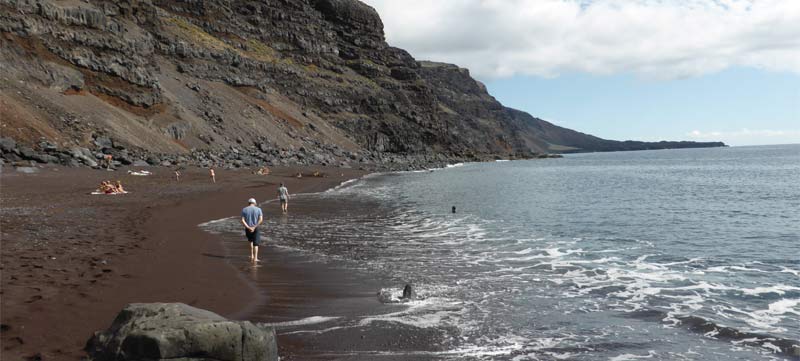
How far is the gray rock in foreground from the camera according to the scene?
6309 millimetres

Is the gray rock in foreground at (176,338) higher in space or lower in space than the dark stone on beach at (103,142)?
lower

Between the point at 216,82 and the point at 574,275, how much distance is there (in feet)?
280

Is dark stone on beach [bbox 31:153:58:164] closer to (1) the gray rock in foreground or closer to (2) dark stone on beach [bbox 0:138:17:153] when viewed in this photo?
(2) dark stone on beach [bbox 0:138:17:153]

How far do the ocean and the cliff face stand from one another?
96.0 feet

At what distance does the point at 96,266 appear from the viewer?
1212 centimetres

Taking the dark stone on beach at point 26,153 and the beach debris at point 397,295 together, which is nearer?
the beach debris at point 397,295

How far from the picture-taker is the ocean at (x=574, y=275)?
921 centimetres

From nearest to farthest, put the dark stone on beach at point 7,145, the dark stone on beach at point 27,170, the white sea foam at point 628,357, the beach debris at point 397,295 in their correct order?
the white sea foam at point 628,357
the beach debris at point 397,295
the dark stone on beach at point 27,170
the dark stone on beach at point 7,145

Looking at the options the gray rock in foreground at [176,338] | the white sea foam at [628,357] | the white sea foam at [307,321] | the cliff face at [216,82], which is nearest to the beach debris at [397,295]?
the white sea foam at [307,321]

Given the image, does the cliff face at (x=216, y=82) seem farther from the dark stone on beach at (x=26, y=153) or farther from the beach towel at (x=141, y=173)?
the beach towel at (x=141, y=173)

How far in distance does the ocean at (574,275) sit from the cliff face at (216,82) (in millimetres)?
29256

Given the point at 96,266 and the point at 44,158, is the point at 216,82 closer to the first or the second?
the point at 44,158

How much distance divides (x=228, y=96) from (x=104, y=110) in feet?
113

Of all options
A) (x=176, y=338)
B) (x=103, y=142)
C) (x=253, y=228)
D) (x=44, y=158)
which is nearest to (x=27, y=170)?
(x=44, y=158)
